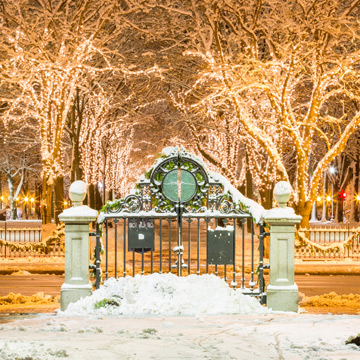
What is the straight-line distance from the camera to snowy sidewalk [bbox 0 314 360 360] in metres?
6.27

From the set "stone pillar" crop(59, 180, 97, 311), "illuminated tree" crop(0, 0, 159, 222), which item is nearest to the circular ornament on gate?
"stone pillar" crop(59, 180, 97, 311)

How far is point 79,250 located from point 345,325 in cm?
433

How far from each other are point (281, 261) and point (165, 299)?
201 cm

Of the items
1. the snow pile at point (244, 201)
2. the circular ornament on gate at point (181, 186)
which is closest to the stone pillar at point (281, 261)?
the snow pile at point (244, 201)

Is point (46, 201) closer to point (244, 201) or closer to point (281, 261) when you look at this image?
point (244, 201)

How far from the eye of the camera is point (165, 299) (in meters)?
9.18

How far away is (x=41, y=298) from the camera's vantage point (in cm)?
1220

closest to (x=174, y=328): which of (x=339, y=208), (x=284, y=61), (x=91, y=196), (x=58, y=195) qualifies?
(x=284, y=61)

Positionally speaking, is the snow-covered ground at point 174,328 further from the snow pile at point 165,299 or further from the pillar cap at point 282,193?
the pillar cap at point 282,193

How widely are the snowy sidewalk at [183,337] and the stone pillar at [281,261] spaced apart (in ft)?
2.47

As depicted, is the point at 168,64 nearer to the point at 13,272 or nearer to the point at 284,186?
the point at 13,272

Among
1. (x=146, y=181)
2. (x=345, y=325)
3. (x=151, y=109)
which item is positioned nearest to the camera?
(x=345, y=325)

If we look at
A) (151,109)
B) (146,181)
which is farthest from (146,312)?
(151,109)

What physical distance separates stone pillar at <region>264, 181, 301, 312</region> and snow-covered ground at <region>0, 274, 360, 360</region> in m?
0.47
